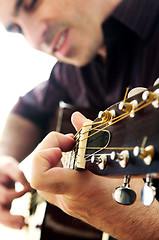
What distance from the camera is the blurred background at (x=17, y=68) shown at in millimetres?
1802

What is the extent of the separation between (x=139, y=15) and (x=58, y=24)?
0.42 meters

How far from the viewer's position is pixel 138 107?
0.44 metres

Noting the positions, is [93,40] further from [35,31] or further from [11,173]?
[11,173]

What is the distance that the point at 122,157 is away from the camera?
42cm

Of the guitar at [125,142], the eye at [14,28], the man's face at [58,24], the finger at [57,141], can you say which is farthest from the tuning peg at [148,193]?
the eye at [14,28]

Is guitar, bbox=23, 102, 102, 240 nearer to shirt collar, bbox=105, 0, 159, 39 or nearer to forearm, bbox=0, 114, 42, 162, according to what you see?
forearm, bbox=0, 114, 42, 162

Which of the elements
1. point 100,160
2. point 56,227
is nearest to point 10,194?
point 56,227

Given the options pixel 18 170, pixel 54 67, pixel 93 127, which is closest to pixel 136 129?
pixel 93 127

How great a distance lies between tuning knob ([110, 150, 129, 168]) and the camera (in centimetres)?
42

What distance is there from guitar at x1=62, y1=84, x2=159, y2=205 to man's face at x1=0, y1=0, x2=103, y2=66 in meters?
0.94

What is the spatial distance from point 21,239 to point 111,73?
2.52ft

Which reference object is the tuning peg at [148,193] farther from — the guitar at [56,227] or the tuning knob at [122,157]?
the guitar at [56,227]

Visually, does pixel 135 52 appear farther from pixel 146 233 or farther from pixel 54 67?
pixel 146 233

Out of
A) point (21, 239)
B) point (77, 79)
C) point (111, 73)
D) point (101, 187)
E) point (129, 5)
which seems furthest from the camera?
point (77, 79)
